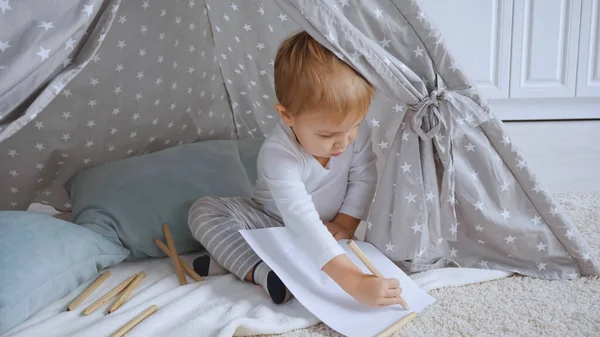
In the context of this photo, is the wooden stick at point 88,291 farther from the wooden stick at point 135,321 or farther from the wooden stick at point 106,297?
the wooden stick at point 135,321

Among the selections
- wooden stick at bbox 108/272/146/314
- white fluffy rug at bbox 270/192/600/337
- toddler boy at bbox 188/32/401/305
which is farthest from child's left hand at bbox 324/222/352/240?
wooden stick at bbox 108/272/146/314

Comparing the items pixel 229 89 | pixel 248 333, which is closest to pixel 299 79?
pixel 248 333

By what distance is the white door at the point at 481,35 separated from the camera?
2.62 meters

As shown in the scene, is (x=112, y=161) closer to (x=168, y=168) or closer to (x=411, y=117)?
(x=168, y=168)

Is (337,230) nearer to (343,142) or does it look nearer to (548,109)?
(343,142)

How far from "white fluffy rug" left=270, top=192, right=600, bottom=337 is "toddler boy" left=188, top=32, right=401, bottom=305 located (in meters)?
0.09

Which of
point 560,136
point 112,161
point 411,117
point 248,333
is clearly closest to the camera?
point 248,333

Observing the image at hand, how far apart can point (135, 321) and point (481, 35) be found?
2.10 metres

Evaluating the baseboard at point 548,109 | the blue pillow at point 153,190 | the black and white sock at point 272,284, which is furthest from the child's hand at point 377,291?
the baseboard at point 548,109

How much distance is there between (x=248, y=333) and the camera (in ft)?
3.28

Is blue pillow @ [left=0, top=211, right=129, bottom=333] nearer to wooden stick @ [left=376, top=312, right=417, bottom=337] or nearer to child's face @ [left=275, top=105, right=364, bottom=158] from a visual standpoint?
child's face @ [left=275, top=105, right=364, bottom=158]

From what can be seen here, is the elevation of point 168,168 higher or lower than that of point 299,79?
lower

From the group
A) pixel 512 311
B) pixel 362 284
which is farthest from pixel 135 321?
pixel 512 311

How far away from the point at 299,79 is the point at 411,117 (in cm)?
23
